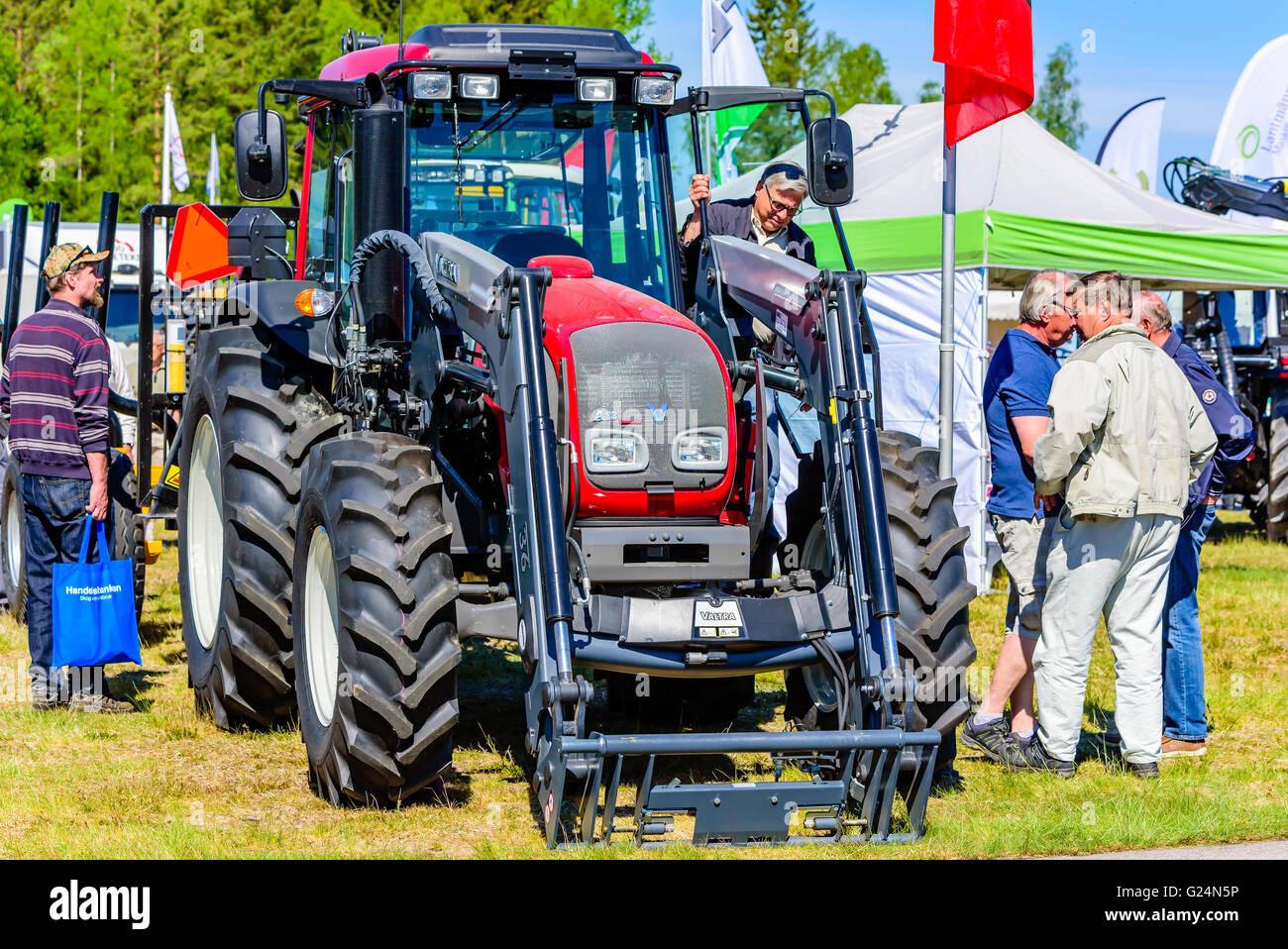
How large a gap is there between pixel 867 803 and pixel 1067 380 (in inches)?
79.0

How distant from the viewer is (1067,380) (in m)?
6.06

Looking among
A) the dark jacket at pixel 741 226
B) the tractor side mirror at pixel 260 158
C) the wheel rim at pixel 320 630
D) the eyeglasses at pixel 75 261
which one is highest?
the tractor side mirror at pixel 260 158

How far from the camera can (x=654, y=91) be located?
20.7 ft

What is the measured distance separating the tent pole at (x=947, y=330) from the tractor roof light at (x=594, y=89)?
9.28ft

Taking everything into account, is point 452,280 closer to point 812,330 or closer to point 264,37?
point 812,330

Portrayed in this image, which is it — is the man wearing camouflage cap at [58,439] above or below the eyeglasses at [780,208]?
below

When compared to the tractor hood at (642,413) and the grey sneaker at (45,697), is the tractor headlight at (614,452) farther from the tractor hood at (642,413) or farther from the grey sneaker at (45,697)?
the grey sneaker at (45,697)

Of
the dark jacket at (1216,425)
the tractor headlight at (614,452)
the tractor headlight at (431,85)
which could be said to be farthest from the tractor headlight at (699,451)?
the dark jacket at (1216,425)

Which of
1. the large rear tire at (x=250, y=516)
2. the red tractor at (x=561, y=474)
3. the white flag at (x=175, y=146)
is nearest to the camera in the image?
the red tractor at (x=561, y=474)

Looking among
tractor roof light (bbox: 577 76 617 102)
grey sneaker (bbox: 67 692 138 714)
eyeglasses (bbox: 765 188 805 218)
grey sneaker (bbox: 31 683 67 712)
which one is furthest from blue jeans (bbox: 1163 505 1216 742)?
grey sneaker (bbox: 31 683 67 712)

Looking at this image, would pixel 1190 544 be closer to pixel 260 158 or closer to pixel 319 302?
pixel 319 302

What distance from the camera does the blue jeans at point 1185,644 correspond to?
265 inches

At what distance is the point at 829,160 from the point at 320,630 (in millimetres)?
2800

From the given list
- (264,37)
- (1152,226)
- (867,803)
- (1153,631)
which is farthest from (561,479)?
(264,37)
